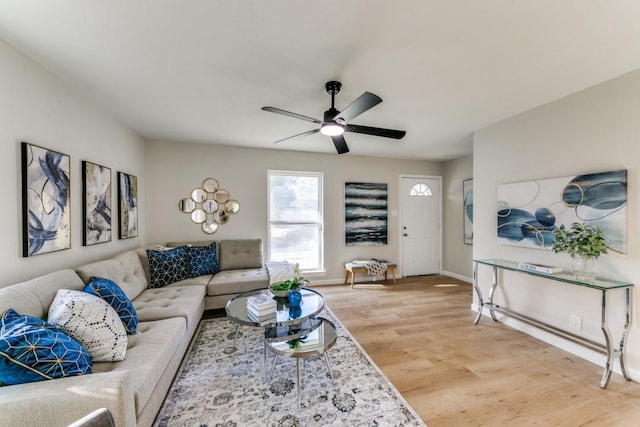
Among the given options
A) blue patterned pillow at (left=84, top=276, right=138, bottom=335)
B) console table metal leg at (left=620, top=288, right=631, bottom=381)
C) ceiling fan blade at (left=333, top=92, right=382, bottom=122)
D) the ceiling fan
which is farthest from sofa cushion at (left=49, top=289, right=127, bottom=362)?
console table metal leg at (left=620, top=288, right=631, bottom=381)

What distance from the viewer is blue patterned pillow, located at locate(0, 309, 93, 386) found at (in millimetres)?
1088

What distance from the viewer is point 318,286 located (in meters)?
4.61

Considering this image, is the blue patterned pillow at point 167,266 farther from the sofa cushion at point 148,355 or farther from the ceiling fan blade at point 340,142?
the ceiling fan blade at point 340,142

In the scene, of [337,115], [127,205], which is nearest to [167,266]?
[127,205]

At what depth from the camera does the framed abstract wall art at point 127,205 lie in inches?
120

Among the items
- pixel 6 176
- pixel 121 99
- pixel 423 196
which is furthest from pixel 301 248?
pixel 6 176

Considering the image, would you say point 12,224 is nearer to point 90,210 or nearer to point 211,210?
point 90,210

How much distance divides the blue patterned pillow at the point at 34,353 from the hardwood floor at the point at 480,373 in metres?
1.99

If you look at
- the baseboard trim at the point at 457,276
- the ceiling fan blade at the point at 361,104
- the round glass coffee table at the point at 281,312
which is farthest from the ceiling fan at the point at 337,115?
the baseboard trim at the point at 457,276

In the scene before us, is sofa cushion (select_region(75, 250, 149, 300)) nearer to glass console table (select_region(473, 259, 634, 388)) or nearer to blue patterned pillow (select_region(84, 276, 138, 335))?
blue patterned pillow (select_region(84, 276, 138, 335))

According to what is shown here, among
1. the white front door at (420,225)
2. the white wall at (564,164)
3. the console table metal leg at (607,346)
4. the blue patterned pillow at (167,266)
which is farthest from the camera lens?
the white front door at (420,225)

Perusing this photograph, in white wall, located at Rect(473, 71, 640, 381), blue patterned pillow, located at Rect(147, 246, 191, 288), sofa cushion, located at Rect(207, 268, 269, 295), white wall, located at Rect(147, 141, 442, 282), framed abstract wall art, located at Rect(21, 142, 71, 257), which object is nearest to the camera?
framed abstract wall art, located at Rect(21, 142, 71, 257)

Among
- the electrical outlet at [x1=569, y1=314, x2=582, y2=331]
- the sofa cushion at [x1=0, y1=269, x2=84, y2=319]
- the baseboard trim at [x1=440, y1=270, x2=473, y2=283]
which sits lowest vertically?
the baseboard trim at [x1=440, y1=270, x2=473, y2=283]

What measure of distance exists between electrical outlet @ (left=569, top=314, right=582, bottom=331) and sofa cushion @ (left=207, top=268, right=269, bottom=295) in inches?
125
